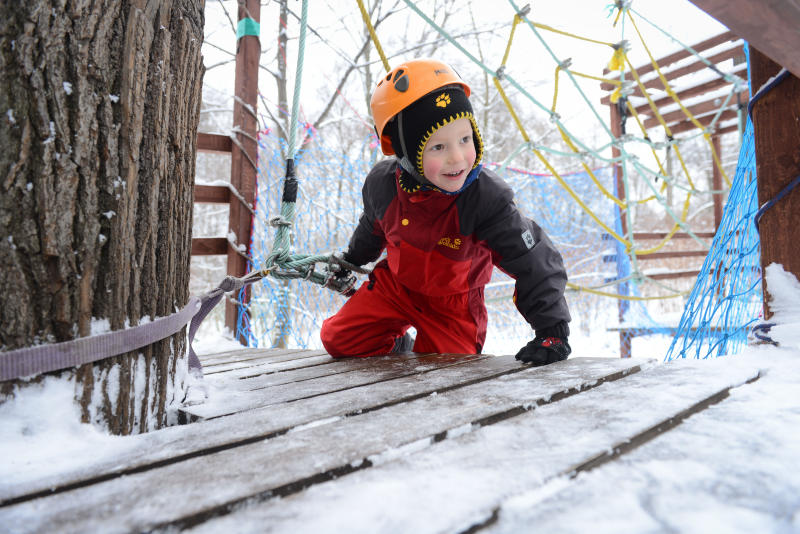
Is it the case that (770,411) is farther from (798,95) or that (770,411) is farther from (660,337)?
(660,337)

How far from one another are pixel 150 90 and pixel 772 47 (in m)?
1.21

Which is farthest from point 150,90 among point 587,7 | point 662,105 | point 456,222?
point 662,105

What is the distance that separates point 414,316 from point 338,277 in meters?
0.35

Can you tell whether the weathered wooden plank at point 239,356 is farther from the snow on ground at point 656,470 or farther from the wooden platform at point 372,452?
the snow on ground at point 656,470

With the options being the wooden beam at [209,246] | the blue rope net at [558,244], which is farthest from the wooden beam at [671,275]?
the wooden beam at [209,246]

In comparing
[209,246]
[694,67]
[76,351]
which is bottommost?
[76,351]

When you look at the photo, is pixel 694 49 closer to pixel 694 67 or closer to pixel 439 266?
pixel 694 67

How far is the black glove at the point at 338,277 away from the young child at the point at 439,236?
0.27ft

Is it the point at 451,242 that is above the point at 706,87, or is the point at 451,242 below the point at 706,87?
below

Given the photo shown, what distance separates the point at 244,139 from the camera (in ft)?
10.5

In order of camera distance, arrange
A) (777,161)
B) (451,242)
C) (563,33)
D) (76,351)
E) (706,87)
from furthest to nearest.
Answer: (706,87) → (563,33) → (451,242) → (777,161) → (76,351)

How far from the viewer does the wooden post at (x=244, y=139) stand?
316 cm

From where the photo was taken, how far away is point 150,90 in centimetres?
90

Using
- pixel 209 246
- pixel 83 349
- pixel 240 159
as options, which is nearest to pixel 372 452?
pixel 83 349
